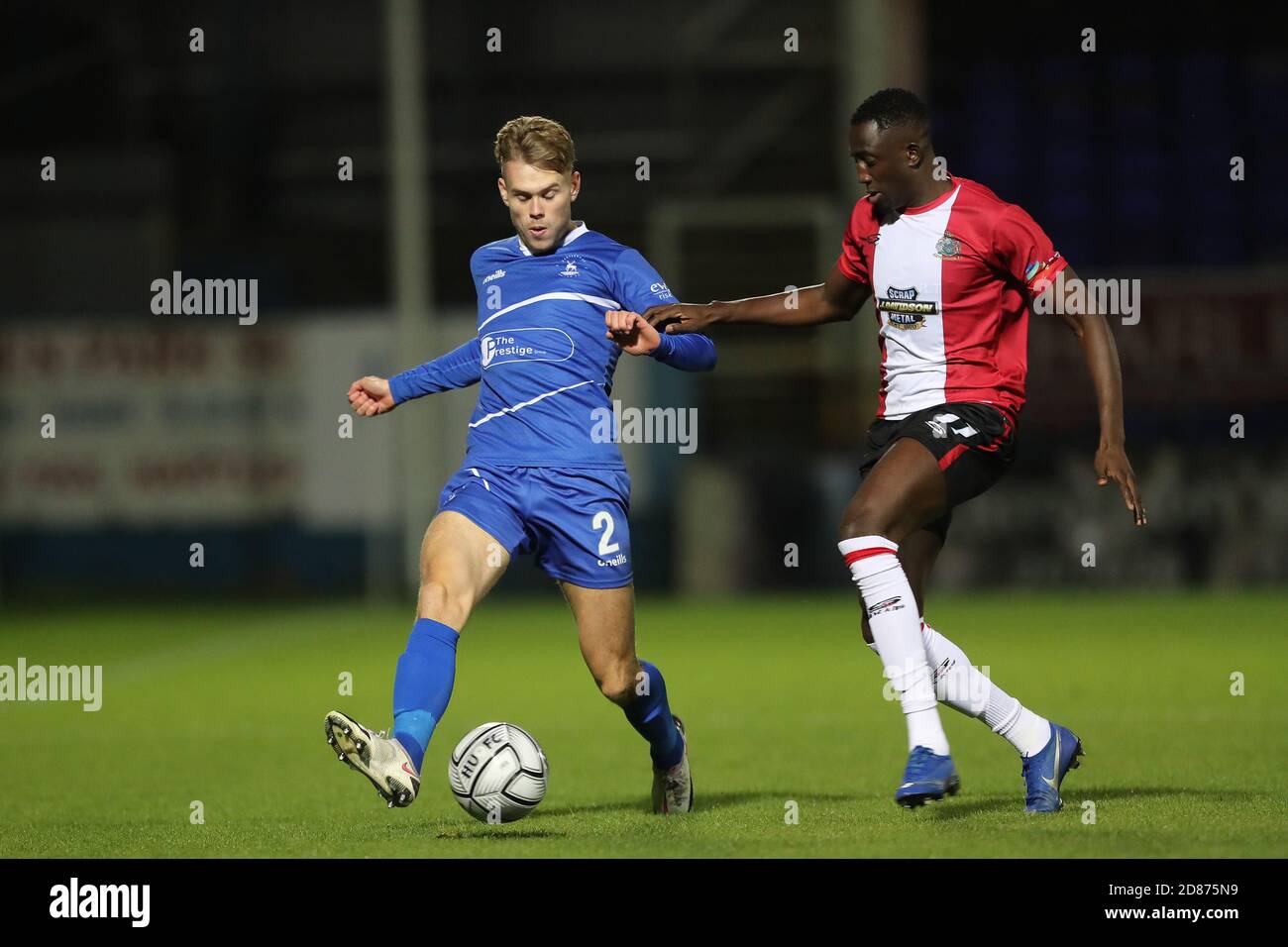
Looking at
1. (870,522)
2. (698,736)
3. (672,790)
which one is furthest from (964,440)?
(698,736)

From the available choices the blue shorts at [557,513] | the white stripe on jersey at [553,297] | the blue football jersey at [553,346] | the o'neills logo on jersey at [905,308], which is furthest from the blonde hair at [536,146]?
the o'neills logo on jersey at [905,308]

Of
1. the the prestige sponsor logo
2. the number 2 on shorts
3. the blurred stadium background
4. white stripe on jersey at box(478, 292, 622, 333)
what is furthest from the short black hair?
the blurred stadium background

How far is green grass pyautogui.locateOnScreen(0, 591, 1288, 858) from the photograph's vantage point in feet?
18.5

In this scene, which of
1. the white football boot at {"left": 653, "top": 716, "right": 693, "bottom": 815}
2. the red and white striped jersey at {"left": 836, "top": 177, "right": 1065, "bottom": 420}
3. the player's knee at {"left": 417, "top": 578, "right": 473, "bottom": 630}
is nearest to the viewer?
the player's knee at {"left": 417, "top": 578, "right": 473, "bottom": 630}

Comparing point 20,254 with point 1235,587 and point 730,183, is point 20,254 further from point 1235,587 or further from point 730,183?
point 1235,587

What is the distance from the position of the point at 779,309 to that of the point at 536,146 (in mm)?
905

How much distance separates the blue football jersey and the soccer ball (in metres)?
0.84

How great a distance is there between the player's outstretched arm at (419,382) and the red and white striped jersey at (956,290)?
50.1 inches

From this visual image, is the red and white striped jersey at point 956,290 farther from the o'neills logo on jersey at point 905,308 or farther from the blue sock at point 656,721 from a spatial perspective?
the blue sock at point 656,721

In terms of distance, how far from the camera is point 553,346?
601cm

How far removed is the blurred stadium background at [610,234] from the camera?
674 inches

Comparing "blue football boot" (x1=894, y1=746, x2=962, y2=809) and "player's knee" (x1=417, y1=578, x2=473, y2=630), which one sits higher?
"player's knee" (x1=417, y1=578, x2=473, y2=630)

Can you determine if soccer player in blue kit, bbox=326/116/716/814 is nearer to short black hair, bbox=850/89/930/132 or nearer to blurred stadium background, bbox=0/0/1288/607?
short black hair, bbox=850/89/930/132
